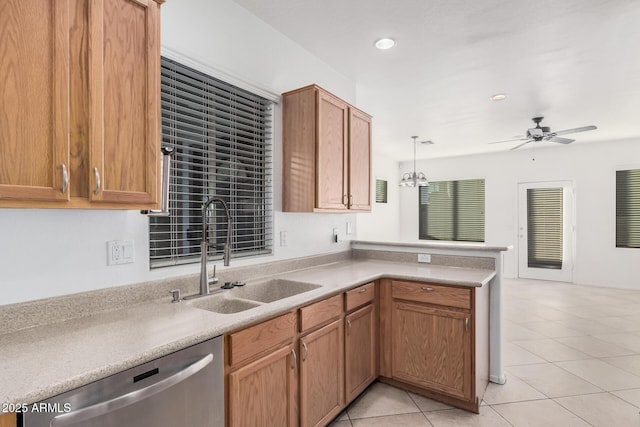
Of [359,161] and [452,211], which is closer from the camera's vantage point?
[359,161]

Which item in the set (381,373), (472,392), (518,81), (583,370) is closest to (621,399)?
(583,370)

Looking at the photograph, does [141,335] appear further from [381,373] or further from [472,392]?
[472,392]

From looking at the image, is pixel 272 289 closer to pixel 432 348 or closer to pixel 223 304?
pixel 223 304

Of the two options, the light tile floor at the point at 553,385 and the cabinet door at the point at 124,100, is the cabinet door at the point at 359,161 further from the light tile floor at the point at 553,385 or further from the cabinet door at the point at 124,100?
the cabinet door at the point at 124,100

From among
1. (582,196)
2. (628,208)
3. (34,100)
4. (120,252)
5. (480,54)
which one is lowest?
(120,252)

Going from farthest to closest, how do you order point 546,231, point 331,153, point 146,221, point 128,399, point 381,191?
point 381,191 < point 546,231 < point 331,153 < point 146,221 < point 128,399

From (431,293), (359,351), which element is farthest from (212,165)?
(431,293)

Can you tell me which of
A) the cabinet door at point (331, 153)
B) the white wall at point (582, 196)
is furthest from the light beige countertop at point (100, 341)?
the white wall at point (582, 196)

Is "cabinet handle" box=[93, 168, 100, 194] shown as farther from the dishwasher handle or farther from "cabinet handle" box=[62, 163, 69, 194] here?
the dishwasher handle

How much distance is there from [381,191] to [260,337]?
6.70 meters

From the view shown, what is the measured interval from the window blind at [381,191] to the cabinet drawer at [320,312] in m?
5.83

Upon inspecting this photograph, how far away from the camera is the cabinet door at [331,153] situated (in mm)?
2604

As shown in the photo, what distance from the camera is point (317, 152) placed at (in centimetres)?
258

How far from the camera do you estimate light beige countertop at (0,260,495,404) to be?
979 millimetres
